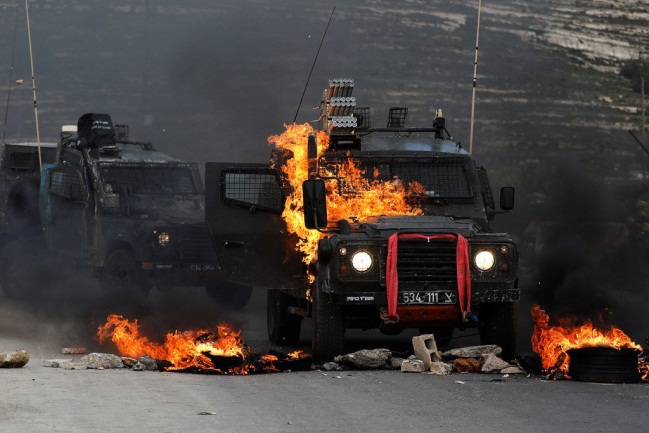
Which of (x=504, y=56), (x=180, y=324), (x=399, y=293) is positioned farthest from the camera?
(x=504, y=56)

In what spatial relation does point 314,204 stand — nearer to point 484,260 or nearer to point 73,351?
point 484,260

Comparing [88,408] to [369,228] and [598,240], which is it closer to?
[369,228]

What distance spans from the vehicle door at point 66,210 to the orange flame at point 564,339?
8264 millimetres

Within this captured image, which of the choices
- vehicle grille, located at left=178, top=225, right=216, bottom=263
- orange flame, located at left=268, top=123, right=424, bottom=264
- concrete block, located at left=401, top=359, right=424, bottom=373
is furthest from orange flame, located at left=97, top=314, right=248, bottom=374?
vehicle grille, located at left=178, top=225, right=216, bottom=263

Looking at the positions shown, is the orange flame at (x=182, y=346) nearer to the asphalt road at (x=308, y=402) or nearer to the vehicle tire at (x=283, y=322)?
the asphalt road at (x=308, y=402)

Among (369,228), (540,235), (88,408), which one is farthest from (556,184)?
(88,408)

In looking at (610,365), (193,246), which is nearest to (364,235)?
(610,365)

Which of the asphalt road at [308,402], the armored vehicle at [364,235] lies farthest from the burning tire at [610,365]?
the armored vehicle at [364,235]

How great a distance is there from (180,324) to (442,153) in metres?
4.11

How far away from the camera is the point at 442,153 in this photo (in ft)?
50.6

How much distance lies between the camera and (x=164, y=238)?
66.2 ft

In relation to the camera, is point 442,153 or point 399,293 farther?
point 442,153

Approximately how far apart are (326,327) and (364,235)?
0.92m

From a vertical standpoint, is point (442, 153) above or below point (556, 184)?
above
